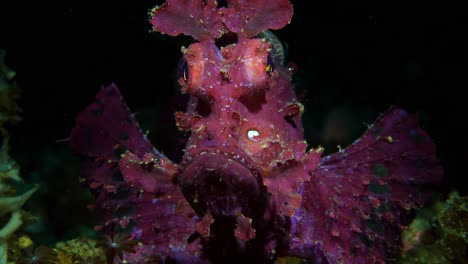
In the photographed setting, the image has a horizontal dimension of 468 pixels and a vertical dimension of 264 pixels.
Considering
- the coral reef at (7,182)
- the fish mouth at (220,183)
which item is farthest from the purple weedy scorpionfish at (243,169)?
the coral reef at (7,182)

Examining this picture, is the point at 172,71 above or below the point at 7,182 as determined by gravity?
above

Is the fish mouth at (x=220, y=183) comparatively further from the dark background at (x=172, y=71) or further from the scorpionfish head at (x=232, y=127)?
the dark background at (x=172, y=71)

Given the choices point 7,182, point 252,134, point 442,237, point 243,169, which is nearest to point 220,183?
point 243,169

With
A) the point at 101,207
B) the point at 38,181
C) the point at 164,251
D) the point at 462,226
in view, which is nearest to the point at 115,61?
the point at 38,181

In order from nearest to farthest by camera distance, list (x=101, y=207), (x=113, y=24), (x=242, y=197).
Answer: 1. (x=242, y=197)
2. (x=101, y=207)
3. (x=113, y=24)

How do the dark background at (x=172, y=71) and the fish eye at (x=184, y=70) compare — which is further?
the dark background at (x=172, y=71)

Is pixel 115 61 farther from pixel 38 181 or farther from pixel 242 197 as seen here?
pixel 242 197

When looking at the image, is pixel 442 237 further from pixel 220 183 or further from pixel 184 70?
pixel 184 70
